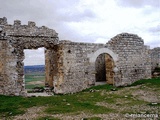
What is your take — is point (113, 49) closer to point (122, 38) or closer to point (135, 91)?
point (122, 38)

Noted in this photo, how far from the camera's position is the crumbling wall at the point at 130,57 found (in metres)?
16.2

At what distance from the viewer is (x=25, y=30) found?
1332 cm

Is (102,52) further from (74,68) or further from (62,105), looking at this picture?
(62,105)

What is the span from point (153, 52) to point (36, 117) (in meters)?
15.8

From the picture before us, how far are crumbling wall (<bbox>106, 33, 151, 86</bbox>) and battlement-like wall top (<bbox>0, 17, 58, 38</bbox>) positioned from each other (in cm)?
424

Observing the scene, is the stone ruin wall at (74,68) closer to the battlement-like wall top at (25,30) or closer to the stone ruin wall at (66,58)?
the stone ruin wall at (66,58)

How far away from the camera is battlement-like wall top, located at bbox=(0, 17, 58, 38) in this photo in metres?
12.8

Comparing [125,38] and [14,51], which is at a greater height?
[125,38]

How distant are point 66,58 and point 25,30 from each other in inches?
112

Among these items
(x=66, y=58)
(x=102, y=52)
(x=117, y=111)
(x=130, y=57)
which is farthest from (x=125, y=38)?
(x=117, y=111)

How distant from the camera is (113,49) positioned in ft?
53.0

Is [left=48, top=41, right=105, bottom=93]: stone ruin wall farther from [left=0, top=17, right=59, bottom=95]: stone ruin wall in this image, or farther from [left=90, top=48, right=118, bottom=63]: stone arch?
[left=0, top=17, right=59, bottom=95]: stone ruin wall

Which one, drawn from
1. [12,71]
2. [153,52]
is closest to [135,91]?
[12,71]

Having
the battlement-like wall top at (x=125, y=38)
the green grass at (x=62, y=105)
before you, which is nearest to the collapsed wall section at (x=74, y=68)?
the battlement-like wall top at (x=125, y=38)
